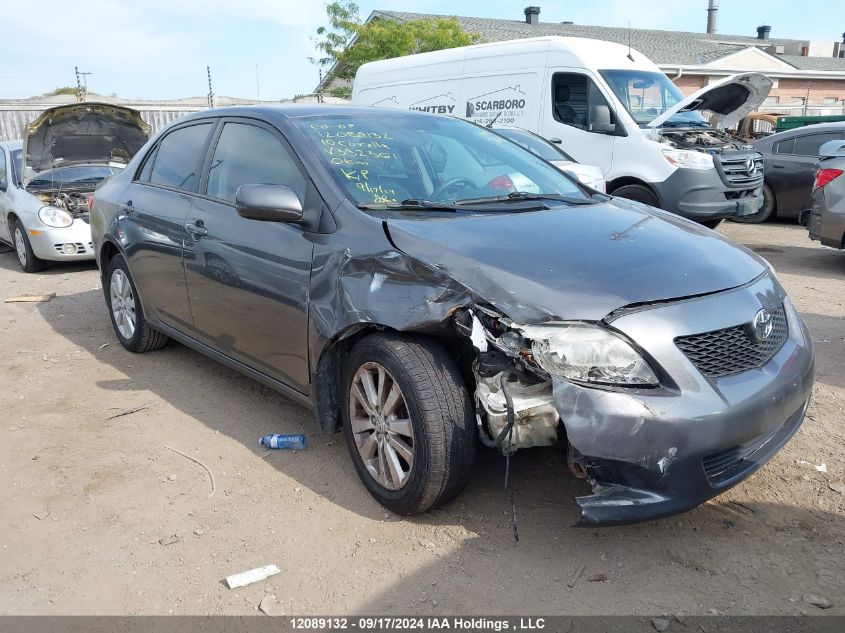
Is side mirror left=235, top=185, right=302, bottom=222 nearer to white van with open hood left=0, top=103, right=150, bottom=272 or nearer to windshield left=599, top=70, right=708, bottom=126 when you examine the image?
white van with open hood left=0, top=103, right=150, bottom=272

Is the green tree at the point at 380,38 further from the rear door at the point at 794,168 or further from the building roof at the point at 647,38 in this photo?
the rear door at the point at 794,168

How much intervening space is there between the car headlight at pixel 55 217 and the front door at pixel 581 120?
6.35 meters

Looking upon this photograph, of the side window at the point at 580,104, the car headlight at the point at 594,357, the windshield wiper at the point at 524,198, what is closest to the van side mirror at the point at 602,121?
the side window at the point at 580,104

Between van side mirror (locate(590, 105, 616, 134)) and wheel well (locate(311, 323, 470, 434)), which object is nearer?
wheel well (locate(311, 323, 470, 434))

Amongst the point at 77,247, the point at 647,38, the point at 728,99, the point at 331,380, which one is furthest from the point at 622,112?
the point at 647,38

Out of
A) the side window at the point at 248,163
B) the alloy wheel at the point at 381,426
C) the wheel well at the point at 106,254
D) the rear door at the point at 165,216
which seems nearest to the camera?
the alloy wheel at the point at 381,426

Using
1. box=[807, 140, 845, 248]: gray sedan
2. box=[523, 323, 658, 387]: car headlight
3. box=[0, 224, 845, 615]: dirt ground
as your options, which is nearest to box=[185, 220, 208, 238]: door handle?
box=[0, 224, 845, 615]: dirt ground

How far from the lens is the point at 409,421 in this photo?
290 cm

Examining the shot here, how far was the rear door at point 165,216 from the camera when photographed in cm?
436

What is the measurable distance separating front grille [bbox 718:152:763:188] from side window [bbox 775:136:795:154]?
169 centimetres

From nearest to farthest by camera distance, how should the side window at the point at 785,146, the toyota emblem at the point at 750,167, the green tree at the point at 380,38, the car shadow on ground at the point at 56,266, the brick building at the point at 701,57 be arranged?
the car shadow on ground at the point at 56,266 → the toyota emblem at the point at 750,167 → the side window at the point at 785,146 → the green tree at the point at 380,38 → the brick building at the point at 701,57

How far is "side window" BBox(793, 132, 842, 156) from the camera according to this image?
10.4 m

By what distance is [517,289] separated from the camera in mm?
2658

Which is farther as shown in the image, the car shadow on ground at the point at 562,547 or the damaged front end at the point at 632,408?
the car shadow on ground at the point at 562,547
